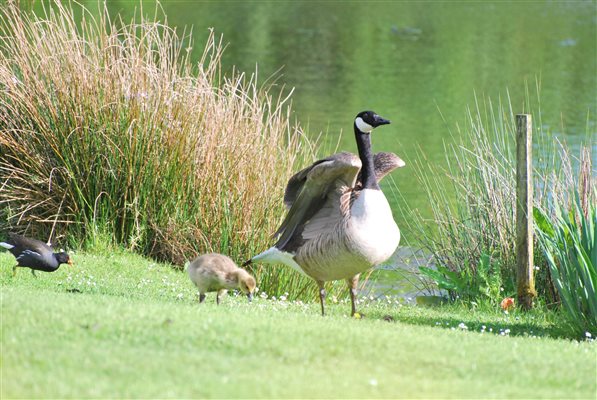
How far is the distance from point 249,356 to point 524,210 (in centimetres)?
533

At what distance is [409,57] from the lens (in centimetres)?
4050

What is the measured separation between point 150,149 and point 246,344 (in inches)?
242

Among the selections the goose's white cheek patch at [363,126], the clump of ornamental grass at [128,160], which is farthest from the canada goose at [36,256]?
the goose's white cheek patch at [363,126]

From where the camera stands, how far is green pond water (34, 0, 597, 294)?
28312 mm

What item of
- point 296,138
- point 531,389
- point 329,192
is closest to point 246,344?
point 531,389

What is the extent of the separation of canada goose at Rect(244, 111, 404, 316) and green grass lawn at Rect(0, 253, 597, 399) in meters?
0.98

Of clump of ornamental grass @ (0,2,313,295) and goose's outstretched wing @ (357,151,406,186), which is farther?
clump of ornamental grass @ (0,2,313,295)

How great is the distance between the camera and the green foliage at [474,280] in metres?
11.7

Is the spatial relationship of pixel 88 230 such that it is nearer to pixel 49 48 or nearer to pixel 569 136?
pixel 49 48

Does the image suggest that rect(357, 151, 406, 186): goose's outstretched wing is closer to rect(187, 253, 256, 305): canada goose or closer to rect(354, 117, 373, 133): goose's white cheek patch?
rect(354, 117, 373, 133): goose's white cheek patch

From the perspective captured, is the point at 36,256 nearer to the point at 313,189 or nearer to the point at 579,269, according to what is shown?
the point at 313,189

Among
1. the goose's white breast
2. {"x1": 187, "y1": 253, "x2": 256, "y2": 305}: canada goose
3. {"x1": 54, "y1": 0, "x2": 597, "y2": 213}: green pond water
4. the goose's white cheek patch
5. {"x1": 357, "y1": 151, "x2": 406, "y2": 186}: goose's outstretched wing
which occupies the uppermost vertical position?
the goose's white cheek patch

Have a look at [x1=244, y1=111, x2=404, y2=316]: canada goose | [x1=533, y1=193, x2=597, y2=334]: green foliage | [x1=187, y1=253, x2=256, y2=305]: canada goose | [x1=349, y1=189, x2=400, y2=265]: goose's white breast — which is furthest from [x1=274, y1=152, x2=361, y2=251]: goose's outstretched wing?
[x1=533, y1=193, x2=597, y2=334]: green foliage

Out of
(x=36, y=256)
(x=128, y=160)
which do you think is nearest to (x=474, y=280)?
(x=128, y=160)
